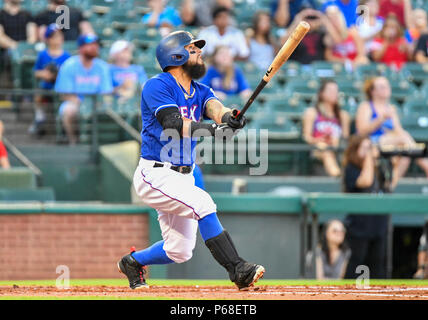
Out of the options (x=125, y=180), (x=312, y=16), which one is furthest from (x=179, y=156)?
(x=312, y=16)

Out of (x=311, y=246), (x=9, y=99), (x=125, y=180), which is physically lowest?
(x=311, y=246)

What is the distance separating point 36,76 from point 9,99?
0.43 meters

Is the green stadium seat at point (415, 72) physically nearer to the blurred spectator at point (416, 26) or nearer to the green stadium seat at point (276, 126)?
the blurred spectator at point (416, 26)

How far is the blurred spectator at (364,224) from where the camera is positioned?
7.38 metres

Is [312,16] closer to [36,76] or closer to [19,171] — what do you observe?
[36,76]

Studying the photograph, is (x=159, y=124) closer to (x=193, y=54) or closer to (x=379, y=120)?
(x=193, y=54)

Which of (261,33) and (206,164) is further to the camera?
(261,33)

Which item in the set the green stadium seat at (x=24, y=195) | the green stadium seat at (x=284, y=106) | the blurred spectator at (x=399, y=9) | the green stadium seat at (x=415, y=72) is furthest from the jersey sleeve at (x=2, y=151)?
the blurred spectator at (x=399, y=9)

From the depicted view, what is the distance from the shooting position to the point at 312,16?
10852 millimetres

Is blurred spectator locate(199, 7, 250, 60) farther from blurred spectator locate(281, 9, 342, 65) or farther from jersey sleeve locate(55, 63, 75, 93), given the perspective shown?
jersey sleeve locate(55, 63, 75, 93)

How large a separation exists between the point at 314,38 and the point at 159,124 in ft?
20.4

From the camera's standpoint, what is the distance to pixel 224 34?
10.1 meters

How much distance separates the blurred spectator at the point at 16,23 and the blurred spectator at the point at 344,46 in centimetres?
381
